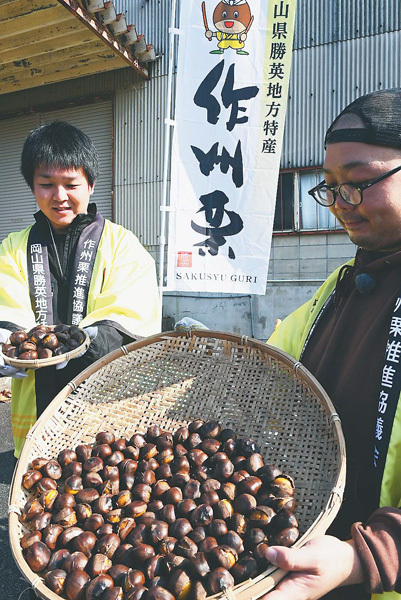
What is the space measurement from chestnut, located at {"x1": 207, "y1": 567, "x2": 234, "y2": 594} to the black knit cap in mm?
1534

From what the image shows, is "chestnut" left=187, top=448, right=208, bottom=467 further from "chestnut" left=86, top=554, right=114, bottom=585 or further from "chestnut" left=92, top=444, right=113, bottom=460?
"chestnut" left=86, top=554, right=114, bottom=585

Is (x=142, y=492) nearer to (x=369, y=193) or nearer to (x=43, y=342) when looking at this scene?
(x=43, y=342)

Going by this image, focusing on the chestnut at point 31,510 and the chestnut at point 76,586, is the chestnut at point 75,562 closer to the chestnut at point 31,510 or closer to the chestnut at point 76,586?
the chestnut at point 76,586

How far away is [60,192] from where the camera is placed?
8.44 feet

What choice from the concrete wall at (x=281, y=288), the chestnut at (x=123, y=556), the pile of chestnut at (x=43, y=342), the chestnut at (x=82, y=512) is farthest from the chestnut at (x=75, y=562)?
the concrete wall at (x=281, y=288)

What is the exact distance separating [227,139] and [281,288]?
4.21 m

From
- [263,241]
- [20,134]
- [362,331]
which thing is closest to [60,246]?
[362,331]

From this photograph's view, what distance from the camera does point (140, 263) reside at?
8.96ft

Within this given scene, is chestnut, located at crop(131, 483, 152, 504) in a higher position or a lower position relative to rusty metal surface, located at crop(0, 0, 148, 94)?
lower

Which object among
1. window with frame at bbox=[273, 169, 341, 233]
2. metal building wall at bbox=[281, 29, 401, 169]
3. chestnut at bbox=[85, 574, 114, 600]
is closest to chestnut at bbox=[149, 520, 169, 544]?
chestnut at bbox=[85, 574, 114, 600]

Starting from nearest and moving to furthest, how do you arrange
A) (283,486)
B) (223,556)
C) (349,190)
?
(223,556), (349,190), (283,486)

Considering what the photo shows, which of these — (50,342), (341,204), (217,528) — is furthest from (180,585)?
(341,204)

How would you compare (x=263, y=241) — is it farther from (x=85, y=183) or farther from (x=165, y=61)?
(x=165, y=61)

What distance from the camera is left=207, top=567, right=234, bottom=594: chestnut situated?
4.72ft
